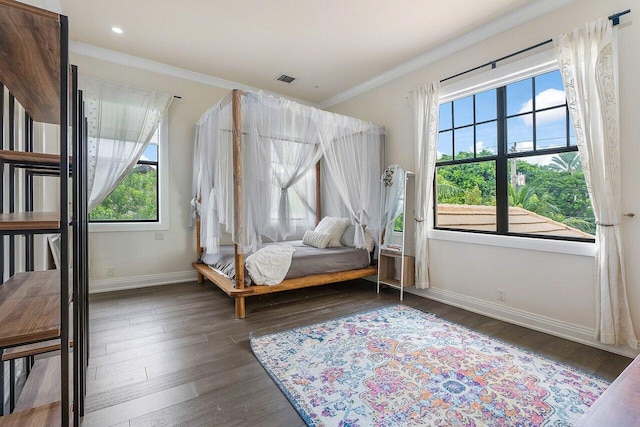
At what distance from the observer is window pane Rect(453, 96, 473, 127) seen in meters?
3.42

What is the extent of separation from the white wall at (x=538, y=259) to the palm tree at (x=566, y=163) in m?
0.34

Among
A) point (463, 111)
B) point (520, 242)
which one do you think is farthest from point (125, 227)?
point (520, 242)

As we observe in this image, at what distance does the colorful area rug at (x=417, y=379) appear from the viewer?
1.65 m

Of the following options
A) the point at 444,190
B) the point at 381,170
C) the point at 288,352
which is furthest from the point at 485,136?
the point at 288,352

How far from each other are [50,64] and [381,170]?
3562 mm

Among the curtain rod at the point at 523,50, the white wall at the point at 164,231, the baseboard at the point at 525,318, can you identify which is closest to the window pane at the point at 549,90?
the curtain rod at the point at 523,50

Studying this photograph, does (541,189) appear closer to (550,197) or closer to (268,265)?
(550,197)

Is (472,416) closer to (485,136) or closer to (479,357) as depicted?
(479,357)

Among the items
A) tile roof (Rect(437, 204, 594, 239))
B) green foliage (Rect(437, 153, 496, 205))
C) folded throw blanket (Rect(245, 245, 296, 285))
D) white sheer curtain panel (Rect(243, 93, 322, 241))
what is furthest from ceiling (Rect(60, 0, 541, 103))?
folded throw blanket (Rect(245, 245, 296, 285))

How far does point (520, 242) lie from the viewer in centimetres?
289

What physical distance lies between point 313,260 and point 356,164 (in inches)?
51.9

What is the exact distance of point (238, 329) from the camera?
274 centimetres

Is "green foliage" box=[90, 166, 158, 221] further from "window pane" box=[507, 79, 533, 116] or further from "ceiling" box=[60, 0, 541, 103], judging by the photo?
"window pane" box=[507, 79, 533, 116]

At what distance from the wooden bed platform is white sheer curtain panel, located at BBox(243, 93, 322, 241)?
1.73ft
